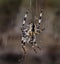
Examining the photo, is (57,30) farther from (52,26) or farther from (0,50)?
(0,50)

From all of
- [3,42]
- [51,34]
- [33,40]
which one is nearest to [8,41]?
[3,42]

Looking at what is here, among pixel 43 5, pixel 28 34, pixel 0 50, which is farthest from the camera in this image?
pixel 0 50

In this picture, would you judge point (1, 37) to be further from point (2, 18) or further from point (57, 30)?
point (57, 30)

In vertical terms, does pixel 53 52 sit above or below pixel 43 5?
below

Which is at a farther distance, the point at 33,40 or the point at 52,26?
the point at 52,26

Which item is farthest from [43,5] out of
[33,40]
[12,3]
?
[33,40]

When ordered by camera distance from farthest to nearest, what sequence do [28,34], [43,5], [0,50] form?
[0,50] < [43,5] < [28,34]
